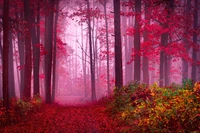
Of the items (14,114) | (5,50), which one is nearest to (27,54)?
(5,50)

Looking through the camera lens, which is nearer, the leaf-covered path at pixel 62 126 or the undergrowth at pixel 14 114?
the leaf-covered path at pixel 62 126

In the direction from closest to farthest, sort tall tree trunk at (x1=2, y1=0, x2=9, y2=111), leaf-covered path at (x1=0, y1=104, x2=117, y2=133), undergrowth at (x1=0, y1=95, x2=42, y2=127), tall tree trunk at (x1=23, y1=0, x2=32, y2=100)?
1. leaf-covered path at (x1=0, y1=104, x2=117, y2=133)
2. undergrowth at (x1=0, y1=95, x2=42, y2=127)
3. tall tree trunk at (x1=2, y1=0, x2=9, y2=111)
4. tall tree trunk at (x1=23, y1=0, x2=32, y2=100)

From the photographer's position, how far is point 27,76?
46.4ft

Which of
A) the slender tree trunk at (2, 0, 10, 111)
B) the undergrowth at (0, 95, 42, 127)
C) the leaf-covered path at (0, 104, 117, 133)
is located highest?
the slender tree trunk at (2, 0, 10, 111)

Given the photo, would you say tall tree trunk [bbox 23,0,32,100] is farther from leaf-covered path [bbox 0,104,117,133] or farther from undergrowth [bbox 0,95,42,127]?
leaf-covered path [bbox 0,104,117,133]

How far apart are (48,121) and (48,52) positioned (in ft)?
26.4

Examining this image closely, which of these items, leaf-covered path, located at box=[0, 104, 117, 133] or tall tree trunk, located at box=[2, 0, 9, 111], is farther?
tall tree trunk, located at box=[2, 0, 9, 111]

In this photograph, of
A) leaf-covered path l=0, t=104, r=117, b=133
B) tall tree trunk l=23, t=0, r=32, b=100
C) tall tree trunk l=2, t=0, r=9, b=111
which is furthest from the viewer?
tall tree trunk l=23, t=0, r=32, b=100

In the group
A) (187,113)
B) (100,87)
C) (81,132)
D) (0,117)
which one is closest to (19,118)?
(0,117)

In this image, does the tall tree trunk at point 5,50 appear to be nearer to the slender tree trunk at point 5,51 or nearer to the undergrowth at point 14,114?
the slender tree trunk at point 5,51

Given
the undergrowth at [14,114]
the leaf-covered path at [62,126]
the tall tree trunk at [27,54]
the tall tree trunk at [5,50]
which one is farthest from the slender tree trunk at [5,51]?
the tall tree trunk at [27,54]

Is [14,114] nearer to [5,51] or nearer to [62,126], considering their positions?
[62,126]

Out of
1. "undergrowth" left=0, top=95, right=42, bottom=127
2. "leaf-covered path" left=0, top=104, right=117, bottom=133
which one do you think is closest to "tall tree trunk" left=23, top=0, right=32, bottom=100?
"undergrowth" left=0, top=95, right=42, bottom=127

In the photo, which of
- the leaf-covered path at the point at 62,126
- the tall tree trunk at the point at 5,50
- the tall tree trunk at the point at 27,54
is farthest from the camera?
the tall tree trunk at the point at 27,54
